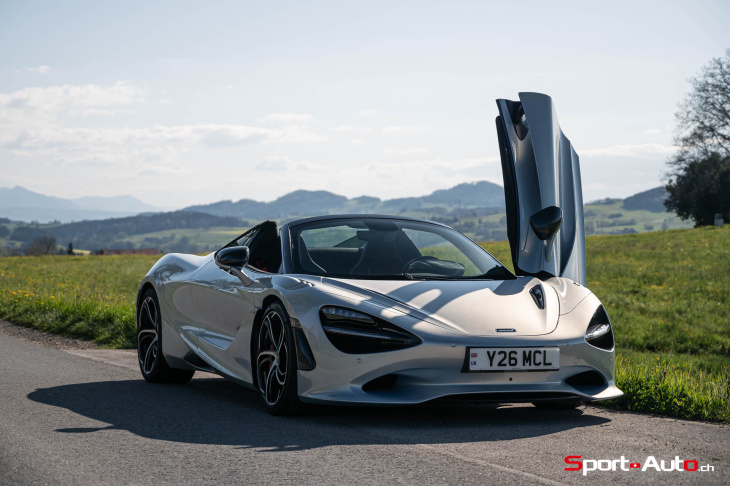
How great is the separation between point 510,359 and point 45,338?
8.17 metres

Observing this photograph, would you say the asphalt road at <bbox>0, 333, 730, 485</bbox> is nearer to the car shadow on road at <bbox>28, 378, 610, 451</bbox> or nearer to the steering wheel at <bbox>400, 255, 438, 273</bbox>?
the car shadow on road at <bbox>28, 378, 610, 451</bbox>

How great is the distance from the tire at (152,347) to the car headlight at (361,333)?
2752mm

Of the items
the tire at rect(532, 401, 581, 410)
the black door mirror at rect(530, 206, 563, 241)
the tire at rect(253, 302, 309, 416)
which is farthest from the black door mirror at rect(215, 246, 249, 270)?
the tire at rect(532, 401, 581, 410)

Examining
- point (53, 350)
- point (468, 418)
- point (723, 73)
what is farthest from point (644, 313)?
point (723, 73)

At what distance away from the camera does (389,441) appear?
471cm

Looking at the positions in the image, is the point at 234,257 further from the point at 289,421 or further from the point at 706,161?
the point at 706,161

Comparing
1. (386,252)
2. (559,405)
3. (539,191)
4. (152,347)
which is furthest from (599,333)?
(152,347)

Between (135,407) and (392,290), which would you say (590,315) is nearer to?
(392,290)

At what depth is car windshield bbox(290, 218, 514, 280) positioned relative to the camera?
6.18m

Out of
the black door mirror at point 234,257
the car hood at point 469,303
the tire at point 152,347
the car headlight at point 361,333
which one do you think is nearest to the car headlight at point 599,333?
the car hood at point 469,303

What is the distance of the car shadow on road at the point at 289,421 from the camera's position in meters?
4.82

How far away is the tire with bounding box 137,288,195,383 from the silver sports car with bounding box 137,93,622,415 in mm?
20

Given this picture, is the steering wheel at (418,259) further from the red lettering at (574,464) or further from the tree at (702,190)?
the tree at (702,190)

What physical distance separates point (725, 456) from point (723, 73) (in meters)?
55.6
